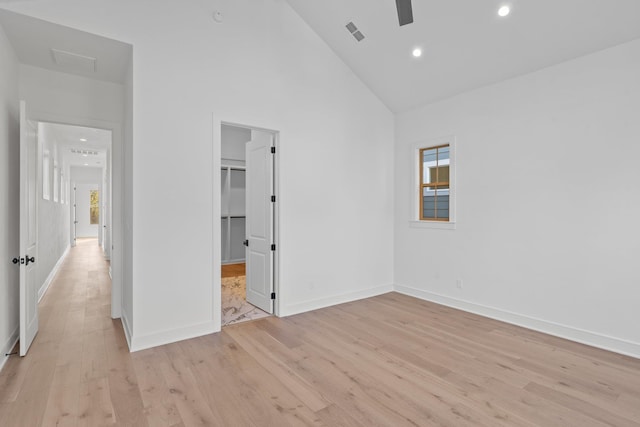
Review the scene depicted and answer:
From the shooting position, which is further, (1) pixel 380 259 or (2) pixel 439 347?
(1) pixel 380 259

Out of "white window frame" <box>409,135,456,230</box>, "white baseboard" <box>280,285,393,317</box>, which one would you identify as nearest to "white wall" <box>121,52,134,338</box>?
"white baseboard" <box>280,285,393,317</box>

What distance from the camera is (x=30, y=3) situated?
275 centimetres

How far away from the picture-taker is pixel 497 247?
422 cm

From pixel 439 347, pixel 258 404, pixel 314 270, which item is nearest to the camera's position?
pixel 258 404

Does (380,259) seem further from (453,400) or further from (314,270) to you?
(453,400)

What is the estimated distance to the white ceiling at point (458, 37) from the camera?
318cm

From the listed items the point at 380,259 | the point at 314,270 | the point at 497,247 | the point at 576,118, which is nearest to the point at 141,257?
the point at 314,270

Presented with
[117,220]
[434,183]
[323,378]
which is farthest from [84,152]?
[323,378]

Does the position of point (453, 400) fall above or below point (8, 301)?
below

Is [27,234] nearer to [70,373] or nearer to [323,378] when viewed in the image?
[70,373]

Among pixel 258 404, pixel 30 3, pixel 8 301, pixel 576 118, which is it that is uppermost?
pixel 30 3

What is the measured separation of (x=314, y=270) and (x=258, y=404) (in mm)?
2378

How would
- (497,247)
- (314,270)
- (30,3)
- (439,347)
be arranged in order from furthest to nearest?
(314,270)
(497,247)
(439,347)
(30,3)

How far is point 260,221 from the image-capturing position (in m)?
4.62
